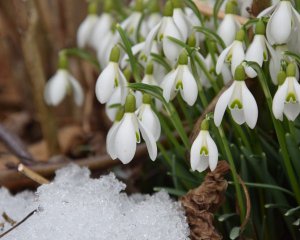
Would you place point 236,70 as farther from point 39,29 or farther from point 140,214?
point 39,29

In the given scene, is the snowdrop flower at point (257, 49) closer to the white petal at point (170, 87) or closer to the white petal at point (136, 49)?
the white petal at point (170, 87)

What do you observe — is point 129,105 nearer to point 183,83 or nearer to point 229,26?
point 183,83

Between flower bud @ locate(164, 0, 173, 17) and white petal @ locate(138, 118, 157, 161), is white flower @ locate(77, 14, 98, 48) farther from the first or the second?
white petal @ locate(138, 118, 157, 161)

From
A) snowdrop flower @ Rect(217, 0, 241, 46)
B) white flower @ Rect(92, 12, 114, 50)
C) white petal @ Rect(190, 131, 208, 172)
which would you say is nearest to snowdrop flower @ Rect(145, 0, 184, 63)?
snowdrop flower @ Rect(217, 0, 241, 46)

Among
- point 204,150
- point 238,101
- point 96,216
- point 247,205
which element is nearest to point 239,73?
point 238,101

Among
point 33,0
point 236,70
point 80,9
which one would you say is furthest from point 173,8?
point 80,9
